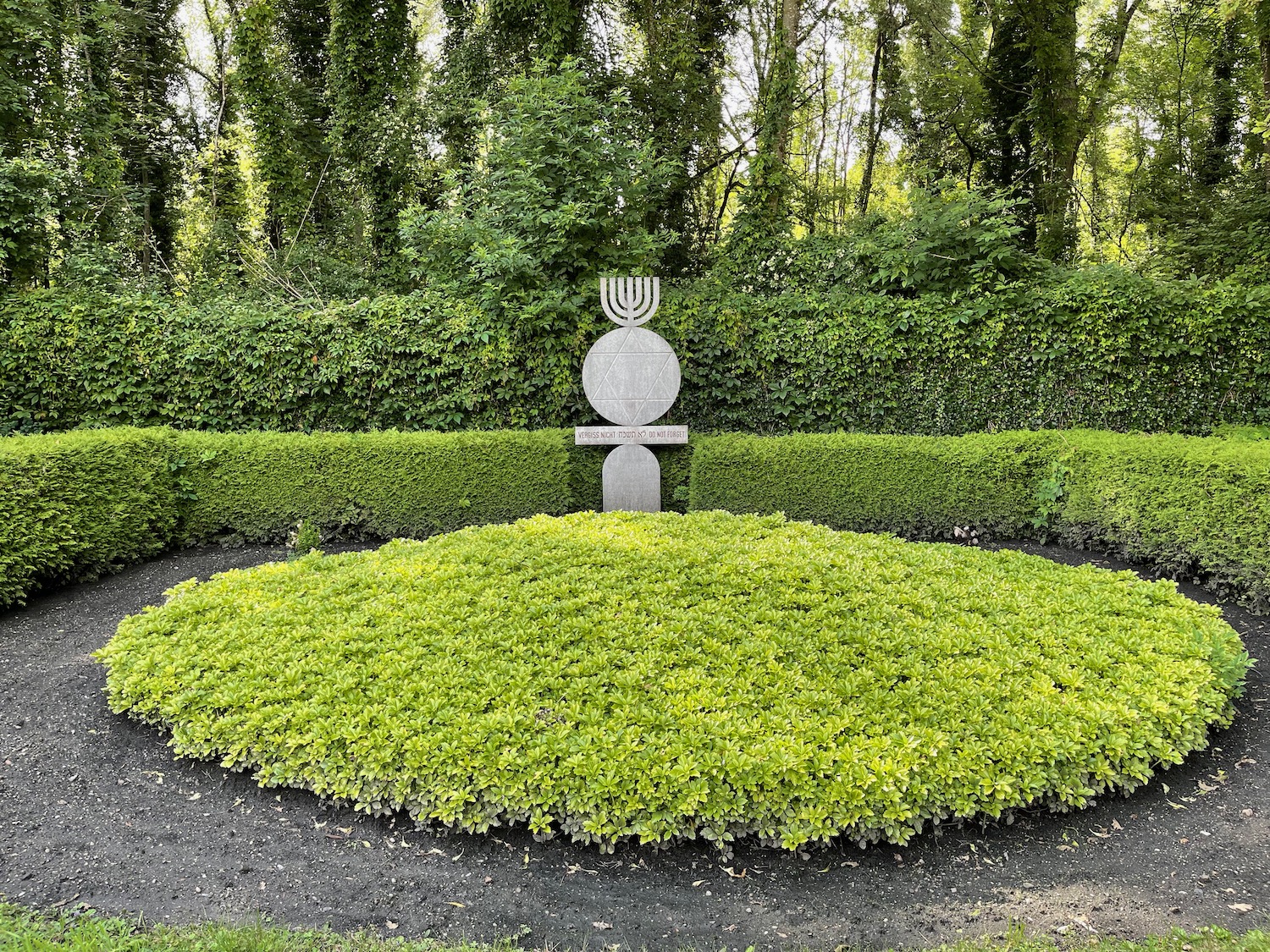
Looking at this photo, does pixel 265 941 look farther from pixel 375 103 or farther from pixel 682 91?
pixel 375 103

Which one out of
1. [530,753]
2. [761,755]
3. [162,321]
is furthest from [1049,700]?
[162,321]

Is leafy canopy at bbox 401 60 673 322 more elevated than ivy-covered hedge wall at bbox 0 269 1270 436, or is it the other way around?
leafy canopy at bbox 401 60 673 322

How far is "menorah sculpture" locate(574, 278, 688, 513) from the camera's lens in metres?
6.74

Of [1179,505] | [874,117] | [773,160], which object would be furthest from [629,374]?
[874,117]

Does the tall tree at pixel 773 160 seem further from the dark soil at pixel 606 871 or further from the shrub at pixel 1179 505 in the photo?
the dark soil at pixel 606 871

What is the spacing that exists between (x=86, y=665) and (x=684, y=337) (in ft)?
19.5

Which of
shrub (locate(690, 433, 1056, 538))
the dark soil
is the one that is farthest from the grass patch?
shrub (locate(690, 433, 1056, 538))

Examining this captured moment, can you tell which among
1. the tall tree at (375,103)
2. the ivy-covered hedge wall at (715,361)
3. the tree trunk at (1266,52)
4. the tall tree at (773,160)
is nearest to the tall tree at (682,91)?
the tall tree at (773,160)

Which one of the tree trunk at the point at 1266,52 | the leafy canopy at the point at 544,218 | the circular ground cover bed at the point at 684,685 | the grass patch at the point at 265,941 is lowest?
the grass patch at the point at 265,941

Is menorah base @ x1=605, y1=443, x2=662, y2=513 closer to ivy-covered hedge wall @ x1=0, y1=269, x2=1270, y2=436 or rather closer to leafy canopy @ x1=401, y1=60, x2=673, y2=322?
ivy-covered hedge wall @ x1=0, y1=269, x2=1270, y2=436

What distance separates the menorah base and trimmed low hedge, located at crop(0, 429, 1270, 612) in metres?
0.38

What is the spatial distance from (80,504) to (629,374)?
4562 mm

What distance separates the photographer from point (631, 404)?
680 centimetres

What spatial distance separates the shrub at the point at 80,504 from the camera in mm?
4977
